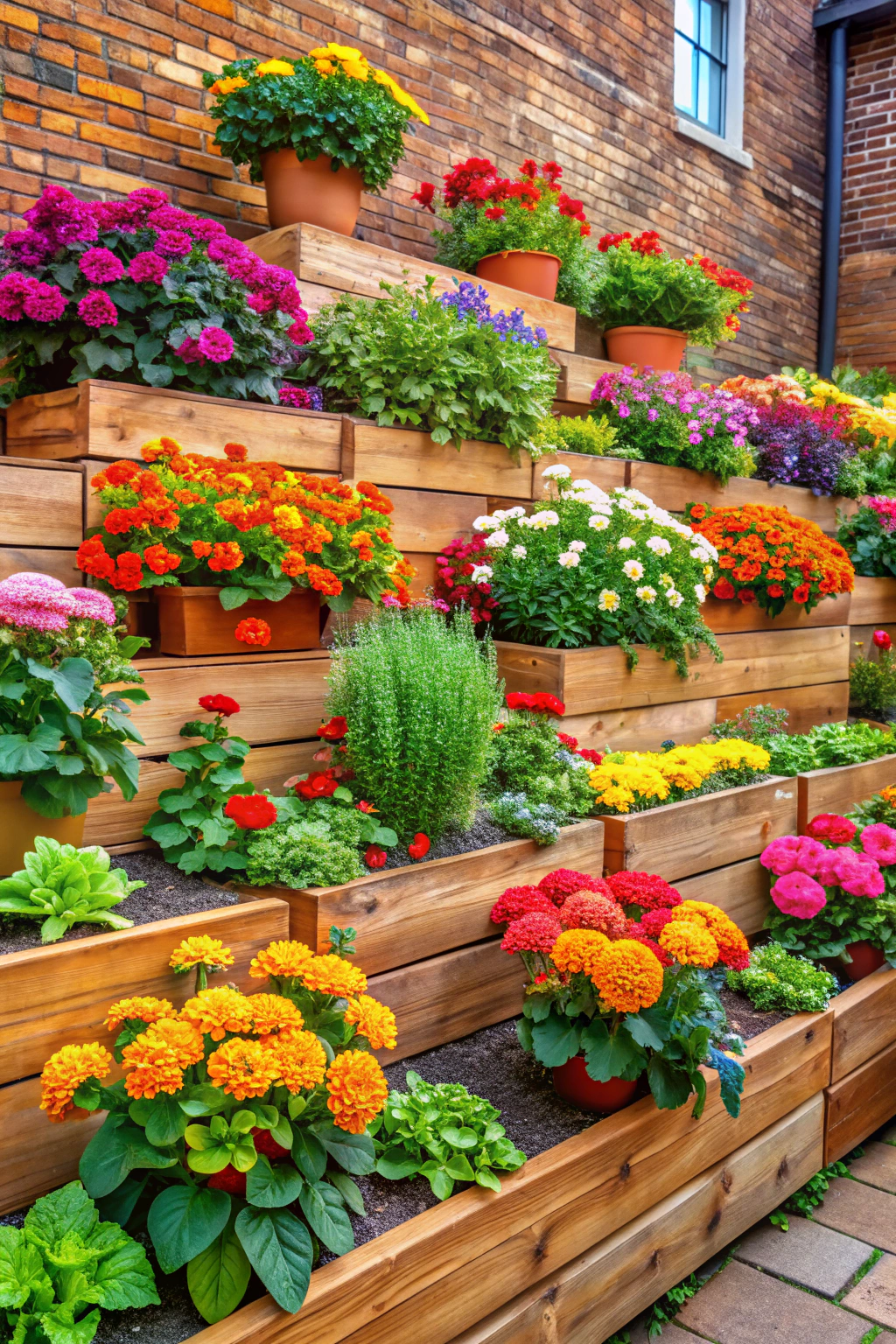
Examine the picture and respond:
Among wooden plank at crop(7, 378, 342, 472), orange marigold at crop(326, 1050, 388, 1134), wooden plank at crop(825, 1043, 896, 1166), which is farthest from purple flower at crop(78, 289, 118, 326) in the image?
wooden plank at crop(825, 1043, 896, 1166)

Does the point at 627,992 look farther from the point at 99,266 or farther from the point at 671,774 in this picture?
the point at 99,266

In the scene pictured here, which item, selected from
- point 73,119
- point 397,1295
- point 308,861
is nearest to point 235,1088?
point 397,1295

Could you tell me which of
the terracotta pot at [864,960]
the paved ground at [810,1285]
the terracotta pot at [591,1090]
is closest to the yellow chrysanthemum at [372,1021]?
the terracotta pot at [591,1090]

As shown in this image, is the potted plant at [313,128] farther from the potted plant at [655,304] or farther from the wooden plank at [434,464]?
the potted plant at [655,304]

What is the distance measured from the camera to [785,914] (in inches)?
119

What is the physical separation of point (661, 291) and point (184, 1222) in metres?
4.62

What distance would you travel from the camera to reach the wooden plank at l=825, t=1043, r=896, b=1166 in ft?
8.27

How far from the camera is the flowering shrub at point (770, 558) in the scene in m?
3.87

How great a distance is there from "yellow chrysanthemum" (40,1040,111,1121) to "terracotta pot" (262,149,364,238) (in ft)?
9.59

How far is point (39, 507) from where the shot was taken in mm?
2289

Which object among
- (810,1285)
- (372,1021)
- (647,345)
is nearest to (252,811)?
(372,1021)

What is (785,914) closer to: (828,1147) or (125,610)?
(828,1147)

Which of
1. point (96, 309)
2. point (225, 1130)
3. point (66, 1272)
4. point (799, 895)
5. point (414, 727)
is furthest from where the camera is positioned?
point (799, 895)

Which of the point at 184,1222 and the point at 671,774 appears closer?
the point at 184,1222
